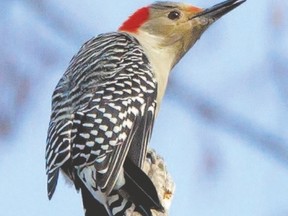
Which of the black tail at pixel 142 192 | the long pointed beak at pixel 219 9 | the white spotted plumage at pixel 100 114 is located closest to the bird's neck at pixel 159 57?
the white spotted plumage at pixel 100 114

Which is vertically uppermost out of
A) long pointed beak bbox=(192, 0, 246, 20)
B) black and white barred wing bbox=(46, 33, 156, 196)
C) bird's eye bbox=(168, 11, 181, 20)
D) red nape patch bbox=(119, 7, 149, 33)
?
black and white barred wing bbox=(46, 33, 156, 196)

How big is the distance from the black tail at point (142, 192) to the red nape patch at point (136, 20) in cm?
240

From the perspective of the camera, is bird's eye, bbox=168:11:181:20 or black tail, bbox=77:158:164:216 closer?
black tail, bbox=77:158:164:216

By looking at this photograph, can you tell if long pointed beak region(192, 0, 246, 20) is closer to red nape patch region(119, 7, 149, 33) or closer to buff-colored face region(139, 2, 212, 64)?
buff-colored face region(139, 2, 212, 64)

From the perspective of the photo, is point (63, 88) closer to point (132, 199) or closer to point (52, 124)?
point (52, 124)

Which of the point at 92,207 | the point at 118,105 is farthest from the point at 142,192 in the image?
the point at 118,105

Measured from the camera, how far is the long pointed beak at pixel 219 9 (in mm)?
7191

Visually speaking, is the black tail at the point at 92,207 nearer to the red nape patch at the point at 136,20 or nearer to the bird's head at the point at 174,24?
the bird's head at the point at 174,24

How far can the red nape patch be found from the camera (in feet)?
24.5

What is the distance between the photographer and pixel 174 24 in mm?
7324

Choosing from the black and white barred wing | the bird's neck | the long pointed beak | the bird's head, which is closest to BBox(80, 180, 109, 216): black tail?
the black and white barred wing

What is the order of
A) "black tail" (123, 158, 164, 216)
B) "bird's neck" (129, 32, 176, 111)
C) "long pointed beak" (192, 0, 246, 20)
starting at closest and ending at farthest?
1. "black tail" (123, 158, 164, 216)
2. "bird's neck" (129, 32, 176, 111)
3. "long pointed beak" (192, 0, 246, 20)

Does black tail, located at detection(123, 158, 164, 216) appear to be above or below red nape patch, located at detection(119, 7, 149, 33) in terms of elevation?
above

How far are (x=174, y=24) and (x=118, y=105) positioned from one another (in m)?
1.59
